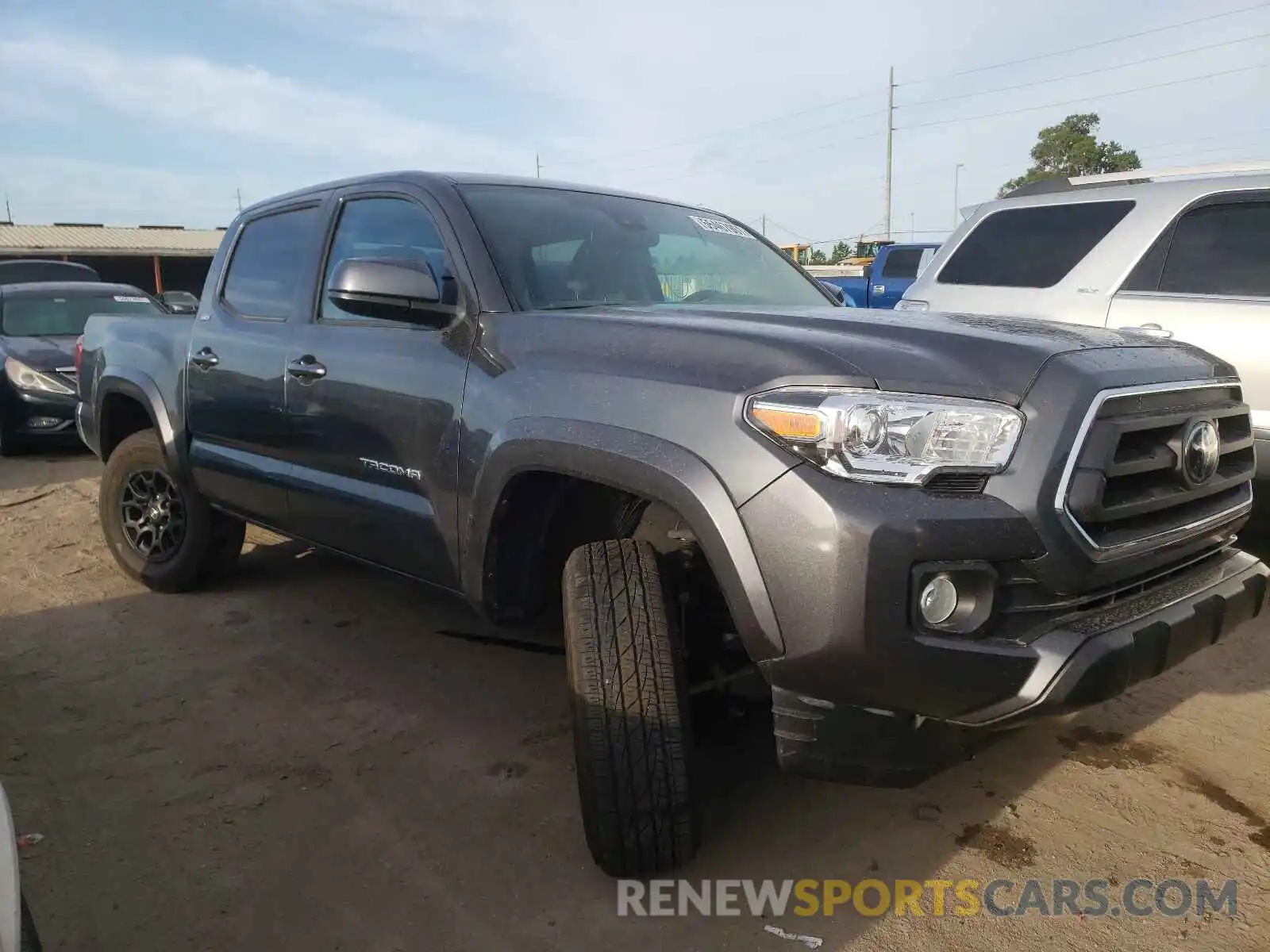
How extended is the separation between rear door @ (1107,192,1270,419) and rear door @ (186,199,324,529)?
12.4 feet

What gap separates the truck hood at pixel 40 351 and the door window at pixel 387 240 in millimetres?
6292

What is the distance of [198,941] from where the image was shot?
222 cm

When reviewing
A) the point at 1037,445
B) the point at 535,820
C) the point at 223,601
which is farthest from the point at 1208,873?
the point at 223,601

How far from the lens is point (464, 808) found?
2.75 m

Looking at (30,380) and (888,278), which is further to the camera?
(888,278)

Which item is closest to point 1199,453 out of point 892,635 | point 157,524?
point 892,635

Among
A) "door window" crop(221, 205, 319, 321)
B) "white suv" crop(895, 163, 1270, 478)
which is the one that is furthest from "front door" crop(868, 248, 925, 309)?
"door window" crop(221, 205, 319, 321)

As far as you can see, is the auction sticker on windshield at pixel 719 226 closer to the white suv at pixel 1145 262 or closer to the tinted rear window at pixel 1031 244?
the white suv at pixel 1145 262

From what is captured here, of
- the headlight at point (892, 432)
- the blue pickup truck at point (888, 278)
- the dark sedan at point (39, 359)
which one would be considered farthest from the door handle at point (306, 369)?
the blue pickup truck at point (888, 278)

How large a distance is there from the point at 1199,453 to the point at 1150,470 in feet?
0.79

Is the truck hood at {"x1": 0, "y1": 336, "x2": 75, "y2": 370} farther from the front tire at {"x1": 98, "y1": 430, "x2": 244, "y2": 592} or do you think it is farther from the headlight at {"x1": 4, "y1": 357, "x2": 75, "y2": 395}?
the front tire at {"x1": 98, "y1": 430, "x2": 244, "y2": 592}

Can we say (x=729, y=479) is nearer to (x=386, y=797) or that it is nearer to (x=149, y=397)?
(x=386, y=797)

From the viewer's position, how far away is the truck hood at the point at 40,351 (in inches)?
337

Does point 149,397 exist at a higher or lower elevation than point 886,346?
lower
